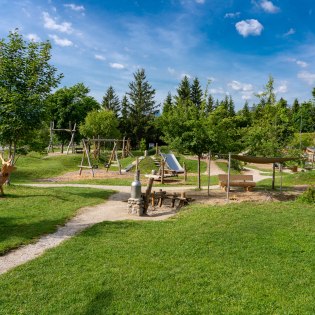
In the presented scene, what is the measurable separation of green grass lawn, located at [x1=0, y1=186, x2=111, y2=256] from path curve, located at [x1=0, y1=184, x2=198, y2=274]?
29cm

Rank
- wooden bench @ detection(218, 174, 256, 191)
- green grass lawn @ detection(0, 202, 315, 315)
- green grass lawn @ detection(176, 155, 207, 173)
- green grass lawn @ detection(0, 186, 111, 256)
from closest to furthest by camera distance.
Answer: green grass lawn @ detection(0, 202, 315, 315) < green grass lawn @ detection(0, 186, 111, 256) < wooden bench @ detection(218, 174, 256, 191) < green grass lawn @ detection(176, 155, 207, 173)

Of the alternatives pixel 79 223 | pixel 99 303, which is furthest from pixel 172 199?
pixel 99 303

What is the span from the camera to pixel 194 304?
546 cm

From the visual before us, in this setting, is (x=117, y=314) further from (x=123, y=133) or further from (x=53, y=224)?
(x=123, y=133)

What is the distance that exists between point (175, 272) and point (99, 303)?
1.77 metres

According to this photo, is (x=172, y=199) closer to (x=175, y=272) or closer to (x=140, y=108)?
(x=175, y=272)

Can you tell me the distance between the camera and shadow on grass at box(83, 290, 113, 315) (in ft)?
17.2

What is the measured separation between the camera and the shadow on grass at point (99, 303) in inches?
206

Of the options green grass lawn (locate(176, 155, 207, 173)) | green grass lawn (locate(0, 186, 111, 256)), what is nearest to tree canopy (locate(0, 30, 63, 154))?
green grass lawn (locate(0, 186, 111, 256))

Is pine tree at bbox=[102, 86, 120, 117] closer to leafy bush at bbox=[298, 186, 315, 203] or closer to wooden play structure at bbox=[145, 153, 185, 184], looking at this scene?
wooden play structure at bbox=[145, 153, 185, 184]

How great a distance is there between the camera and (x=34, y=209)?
1241 centimetres

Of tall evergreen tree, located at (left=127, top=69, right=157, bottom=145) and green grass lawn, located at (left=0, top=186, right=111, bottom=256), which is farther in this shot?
tall evergreen tree, located at (left=127, top=69, right=157, bottom=145)

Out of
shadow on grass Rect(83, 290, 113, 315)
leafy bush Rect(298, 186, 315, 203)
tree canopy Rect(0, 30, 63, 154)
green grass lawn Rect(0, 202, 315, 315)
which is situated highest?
tree canopy Rect(0, 30, 63, 154)

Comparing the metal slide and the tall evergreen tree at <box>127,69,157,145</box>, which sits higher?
the tall evergreen tree at <box>127,69,157,145</box>
